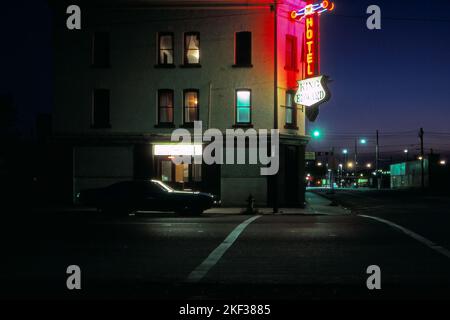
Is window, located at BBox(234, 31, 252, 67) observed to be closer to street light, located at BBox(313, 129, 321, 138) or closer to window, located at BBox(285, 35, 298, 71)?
window, located at BBox(285, 35, 298, 71)

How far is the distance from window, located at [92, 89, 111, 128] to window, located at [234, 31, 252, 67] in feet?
25.3

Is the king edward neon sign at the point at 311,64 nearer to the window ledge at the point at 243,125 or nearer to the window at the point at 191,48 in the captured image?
the window ledge at the point at 243,125

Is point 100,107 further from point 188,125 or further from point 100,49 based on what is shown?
point 188,125

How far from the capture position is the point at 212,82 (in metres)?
29.7

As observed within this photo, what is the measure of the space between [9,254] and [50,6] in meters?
22.1

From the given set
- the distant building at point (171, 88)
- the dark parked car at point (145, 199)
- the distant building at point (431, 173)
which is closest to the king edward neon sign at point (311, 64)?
the distant building at point (171, 88)

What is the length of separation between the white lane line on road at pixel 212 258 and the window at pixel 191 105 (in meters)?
14.9

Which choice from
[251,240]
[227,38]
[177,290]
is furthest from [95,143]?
[177,290]

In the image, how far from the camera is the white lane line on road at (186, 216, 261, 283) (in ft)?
31.1

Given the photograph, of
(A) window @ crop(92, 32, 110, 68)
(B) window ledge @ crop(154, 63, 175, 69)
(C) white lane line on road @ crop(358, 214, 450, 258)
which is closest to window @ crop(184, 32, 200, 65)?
(B) window ledge @ crop(154, 63, 175, 69)

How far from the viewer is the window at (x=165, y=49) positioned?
30172mm

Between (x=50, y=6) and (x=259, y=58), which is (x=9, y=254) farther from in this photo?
(x=50, y=6)

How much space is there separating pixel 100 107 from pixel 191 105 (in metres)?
5.26

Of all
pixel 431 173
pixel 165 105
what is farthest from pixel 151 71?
pixel 431 173
